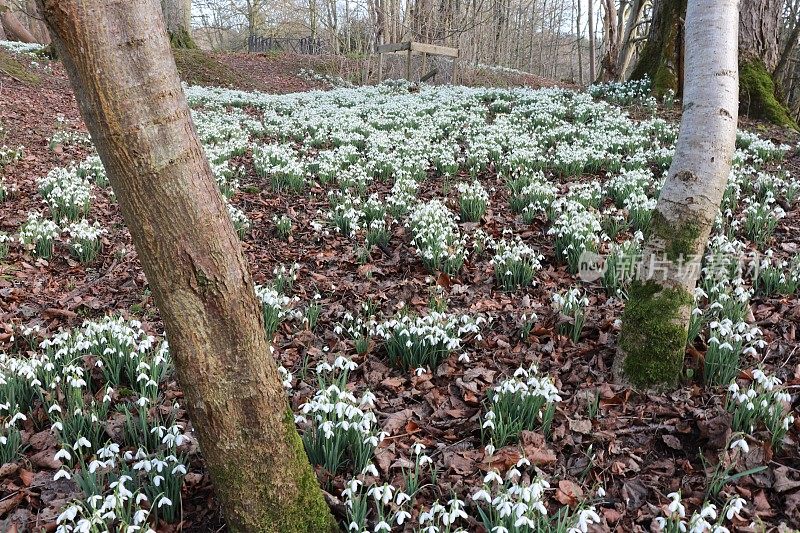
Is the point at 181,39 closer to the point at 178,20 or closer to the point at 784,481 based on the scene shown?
the point at 178,20

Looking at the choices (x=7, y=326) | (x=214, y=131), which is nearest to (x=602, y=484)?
(x=7, y=326)

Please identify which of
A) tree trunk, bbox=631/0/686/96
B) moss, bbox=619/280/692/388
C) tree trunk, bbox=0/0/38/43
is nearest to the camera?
moss, bbox=619/280/692/388

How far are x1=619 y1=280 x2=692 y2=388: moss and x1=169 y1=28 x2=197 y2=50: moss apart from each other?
1688 cm

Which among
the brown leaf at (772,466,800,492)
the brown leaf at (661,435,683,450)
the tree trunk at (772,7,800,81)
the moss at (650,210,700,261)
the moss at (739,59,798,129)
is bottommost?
the brown leaf at (661,435,683,450)

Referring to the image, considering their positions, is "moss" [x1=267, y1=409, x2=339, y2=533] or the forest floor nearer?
"moss" [x1=267, y1=409, x2=339, y2=533]

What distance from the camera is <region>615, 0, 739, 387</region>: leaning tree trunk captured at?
2.64 meters

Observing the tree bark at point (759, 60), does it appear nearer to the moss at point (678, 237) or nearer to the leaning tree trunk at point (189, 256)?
the moss at point (678, 237)

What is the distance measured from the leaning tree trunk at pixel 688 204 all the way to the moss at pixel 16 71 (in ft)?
41.0

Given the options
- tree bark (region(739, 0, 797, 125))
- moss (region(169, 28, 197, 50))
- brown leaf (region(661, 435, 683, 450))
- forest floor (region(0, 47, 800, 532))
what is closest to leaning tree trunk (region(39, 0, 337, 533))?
forest floor (region(0, 47, 800, 532))

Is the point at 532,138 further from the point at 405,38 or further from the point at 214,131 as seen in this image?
the point at 405,38

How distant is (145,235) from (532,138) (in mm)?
7182

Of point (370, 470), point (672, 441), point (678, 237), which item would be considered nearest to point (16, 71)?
point (370, 470)

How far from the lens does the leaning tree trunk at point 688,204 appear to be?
2641 mm

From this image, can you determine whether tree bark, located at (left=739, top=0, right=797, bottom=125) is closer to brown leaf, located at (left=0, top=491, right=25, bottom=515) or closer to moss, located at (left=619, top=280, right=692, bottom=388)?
moss, located at (left=619, top=280, right=692, bottom=388)
